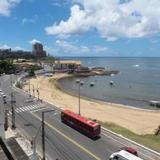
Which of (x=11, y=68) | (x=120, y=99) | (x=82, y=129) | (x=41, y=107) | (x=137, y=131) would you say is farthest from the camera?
(x=11, y=68)

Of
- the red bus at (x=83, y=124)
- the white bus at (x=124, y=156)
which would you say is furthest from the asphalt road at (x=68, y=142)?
the white bus at (x=124, y=156)

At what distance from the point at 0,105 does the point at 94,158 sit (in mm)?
17867

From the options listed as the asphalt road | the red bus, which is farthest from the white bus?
the red bus

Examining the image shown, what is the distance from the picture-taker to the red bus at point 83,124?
4850 centimetres

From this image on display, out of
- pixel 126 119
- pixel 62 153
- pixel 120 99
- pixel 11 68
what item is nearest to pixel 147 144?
pixel 62 153

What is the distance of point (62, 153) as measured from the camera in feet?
139

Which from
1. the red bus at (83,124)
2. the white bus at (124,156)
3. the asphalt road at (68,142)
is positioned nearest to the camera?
the white bus at (124,156)

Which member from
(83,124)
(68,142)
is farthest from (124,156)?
(83,124)

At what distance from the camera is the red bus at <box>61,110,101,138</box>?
4850cm

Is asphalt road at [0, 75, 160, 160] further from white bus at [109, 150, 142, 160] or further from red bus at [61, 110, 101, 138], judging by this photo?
white bus at [109, 150, 142, 160]

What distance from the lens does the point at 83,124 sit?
50.8 meters

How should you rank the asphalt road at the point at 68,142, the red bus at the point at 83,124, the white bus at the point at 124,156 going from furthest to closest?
the red bus at the point at 83,124
the asphalt road at the point at 68,142
the white bus at the point at 124,156

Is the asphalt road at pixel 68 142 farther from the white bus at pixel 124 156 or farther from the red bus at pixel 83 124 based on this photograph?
the white bus at pixel 124 156

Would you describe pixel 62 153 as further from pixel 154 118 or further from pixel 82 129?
pixel 154 118
